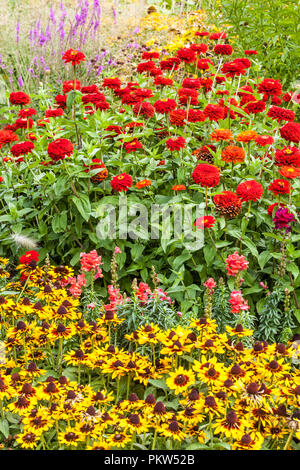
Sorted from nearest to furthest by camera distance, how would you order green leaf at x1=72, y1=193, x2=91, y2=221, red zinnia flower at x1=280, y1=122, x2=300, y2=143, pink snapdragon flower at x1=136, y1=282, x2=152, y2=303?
pink snapdragon flower at x1=136, y1=282, x2=152, y2=303, red zinnia flower at x1=280, y1=122, x2=300, y2=143, green leaf at x1=72, y1=193, x2=91, y2=221

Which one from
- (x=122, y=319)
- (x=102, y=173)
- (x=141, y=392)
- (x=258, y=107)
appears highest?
(x=258, y=107)

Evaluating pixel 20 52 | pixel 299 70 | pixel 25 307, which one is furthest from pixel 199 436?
pixel 20 52

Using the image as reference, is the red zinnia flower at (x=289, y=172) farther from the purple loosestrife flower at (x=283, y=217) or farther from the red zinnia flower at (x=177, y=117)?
the red zinnia flower at (x=177, y=117)

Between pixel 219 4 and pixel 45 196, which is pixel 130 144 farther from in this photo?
pixel 219 4

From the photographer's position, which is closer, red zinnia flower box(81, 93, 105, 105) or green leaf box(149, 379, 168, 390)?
green leaf box(149, 379, 168, 390)

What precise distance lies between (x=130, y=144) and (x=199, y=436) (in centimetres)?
185

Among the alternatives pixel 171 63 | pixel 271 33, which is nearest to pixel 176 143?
pixel 171 63

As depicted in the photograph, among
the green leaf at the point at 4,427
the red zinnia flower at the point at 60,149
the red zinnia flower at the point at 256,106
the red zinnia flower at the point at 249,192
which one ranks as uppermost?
the red zinnia flower at the point at 256,106

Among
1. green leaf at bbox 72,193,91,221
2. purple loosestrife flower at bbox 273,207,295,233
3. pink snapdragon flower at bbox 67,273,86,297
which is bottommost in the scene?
pink snapdragon flower at bbox 67,273,86,297

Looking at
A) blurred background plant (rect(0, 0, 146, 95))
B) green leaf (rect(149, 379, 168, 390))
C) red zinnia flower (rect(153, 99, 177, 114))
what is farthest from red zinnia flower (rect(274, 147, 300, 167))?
blurred background plant (rect(0, 0, 146, 95))

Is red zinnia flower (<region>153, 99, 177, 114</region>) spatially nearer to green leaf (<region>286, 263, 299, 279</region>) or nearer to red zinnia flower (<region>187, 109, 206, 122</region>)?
red zinnia flower (<region>187, 109, 206, 122</region>)

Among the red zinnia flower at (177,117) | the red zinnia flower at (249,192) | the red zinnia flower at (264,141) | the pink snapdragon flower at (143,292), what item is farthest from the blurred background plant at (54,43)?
the pink snapdragon flower at (143,292)

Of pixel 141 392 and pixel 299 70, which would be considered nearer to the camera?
pixel 141 392

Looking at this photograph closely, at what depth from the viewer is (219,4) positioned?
5.54 meters
